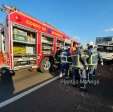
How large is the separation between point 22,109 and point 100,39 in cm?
2114

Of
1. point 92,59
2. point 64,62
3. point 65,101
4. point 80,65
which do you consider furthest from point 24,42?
point 65,101

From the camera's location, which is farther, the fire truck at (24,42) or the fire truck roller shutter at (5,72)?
the fire truck roller shutter at (5,72)

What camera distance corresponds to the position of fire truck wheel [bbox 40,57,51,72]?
36.5 feet

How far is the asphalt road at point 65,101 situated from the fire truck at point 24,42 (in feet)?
7.16

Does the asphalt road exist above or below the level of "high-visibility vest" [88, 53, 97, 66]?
below

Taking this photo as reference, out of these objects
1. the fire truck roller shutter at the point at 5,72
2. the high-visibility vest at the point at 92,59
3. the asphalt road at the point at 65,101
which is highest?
the high-visibility vest at the point at 92,59

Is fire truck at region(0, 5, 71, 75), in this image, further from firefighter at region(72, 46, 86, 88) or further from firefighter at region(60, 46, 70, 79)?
firefighter at region(72, 46, 86, 88)

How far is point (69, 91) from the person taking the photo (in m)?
7.22

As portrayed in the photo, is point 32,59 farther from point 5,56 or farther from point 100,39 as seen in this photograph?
point 100,39

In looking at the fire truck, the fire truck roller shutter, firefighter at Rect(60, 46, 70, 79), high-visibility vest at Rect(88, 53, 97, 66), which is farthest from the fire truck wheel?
high-visibility vest at Rect(88, 53, 97, 66)

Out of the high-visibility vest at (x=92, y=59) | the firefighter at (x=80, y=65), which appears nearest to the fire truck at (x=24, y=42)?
the firefighter at (x=80, y=65)

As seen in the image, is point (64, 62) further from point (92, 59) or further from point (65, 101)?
point (65, 101)

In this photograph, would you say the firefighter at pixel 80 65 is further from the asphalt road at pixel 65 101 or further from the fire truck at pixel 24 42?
the fire truck at pixel 24 42

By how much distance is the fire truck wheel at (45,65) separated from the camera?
11133 millimetres
